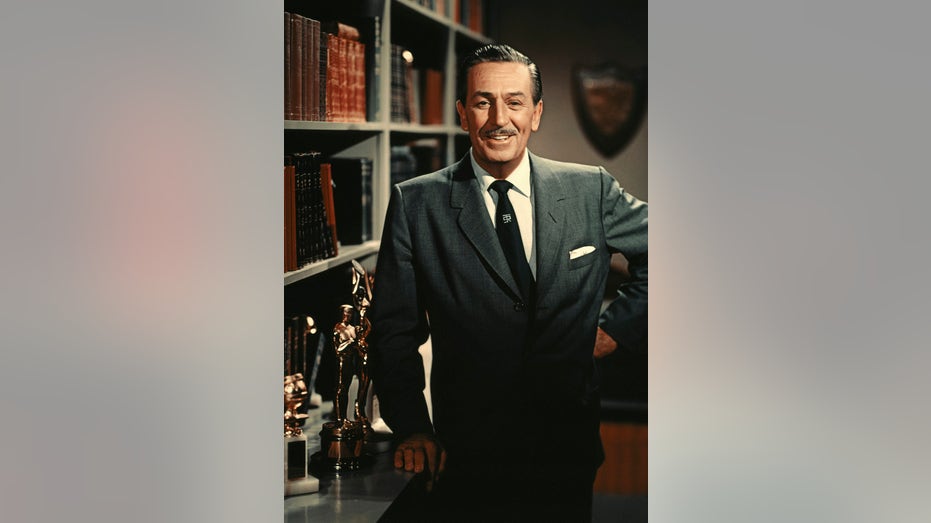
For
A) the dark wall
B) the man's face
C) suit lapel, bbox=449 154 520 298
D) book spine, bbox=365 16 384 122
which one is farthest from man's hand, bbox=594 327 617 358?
book spine, bbox=365 16 384 122

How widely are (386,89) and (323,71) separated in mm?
175

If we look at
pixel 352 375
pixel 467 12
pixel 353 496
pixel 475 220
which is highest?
pixel 467 12

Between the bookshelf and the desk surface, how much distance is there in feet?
1.71

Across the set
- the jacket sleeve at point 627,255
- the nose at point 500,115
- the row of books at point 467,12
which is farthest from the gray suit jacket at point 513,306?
the row of books at point 467,12

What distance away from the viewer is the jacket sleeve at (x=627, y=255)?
2693 mm

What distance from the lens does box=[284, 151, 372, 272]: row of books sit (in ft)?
9.39

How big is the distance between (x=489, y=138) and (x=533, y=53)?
0.79 ft

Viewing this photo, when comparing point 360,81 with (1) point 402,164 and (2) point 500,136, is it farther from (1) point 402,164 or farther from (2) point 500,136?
(2) point 500,136

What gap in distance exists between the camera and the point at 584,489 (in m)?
2.75

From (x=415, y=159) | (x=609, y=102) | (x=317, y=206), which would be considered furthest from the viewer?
(x=317, y=206)

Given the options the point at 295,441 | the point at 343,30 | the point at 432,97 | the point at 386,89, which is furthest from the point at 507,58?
the point at 295,441

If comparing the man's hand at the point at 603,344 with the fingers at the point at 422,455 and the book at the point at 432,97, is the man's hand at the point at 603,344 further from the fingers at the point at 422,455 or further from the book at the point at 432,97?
the book at the point at 432,97
